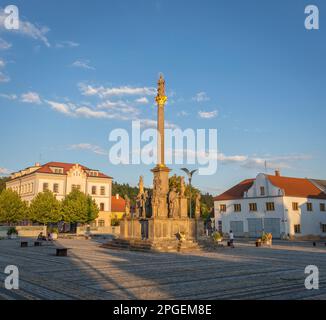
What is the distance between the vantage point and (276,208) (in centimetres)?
5241

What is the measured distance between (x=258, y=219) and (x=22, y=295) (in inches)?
1889

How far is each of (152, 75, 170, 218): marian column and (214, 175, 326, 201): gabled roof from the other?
92.3ft

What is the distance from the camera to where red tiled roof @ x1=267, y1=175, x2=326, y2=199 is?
176 ft

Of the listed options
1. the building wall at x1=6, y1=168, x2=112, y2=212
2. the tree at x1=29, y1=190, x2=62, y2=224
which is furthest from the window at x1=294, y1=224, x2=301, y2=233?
the building wall at x1=6, y1=168, x2=112, y2=212

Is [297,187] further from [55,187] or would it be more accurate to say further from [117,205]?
[55,187]

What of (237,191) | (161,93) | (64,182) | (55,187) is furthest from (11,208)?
(161,93)

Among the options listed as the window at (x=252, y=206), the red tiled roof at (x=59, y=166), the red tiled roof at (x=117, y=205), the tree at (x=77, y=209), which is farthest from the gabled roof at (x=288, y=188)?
the red tiled roof at (x=59, y=166)

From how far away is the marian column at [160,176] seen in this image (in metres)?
28.3

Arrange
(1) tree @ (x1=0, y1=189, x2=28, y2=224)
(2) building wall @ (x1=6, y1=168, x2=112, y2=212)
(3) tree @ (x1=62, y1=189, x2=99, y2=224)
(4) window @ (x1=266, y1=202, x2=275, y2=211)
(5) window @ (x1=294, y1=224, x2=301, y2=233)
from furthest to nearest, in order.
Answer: (2) building wall @ (x1=6, y1=168, x2=112, y2=212) < (3) tree @ (x1=62, y1=189, x2=99, y2=224) < (1) tree @ (x1=0, y1=189, x2=28, y2=224) < (4) window @ (x1=266, y1=202, x2=275, y2=211) < (5) window @ (x1=294, y1=224, x2=301, y2=233)

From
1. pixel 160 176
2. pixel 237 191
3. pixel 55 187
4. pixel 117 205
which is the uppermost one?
pixel 55 187

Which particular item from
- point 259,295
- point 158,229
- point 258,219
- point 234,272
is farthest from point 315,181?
point 259,295

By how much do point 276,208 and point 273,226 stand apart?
2480 mm

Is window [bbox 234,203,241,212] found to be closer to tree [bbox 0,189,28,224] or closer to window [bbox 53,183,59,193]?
window [bbox 53,183,59,193]

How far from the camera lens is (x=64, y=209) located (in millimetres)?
59625
